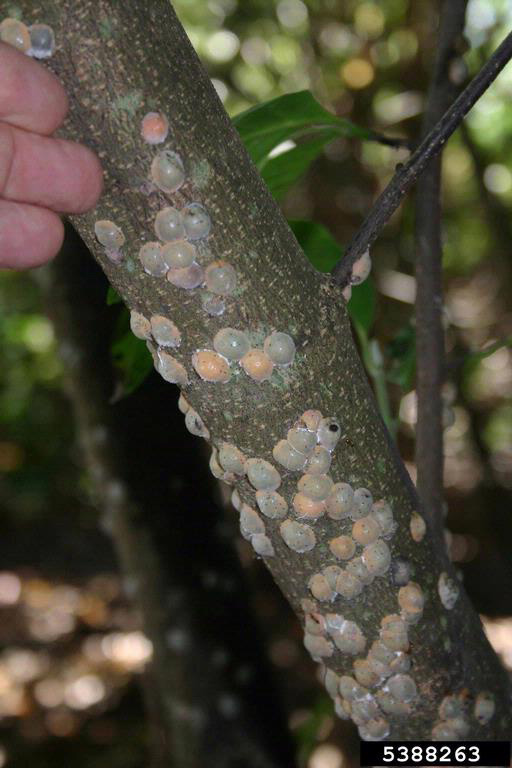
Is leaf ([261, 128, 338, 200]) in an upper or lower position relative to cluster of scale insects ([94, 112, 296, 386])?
upper

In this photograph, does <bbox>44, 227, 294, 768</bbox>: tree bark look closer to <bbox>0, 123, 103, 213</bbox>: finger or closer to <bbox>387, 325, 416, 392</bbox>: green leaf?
<bbox>387, 325, 416, 392</bbox>: green leaf

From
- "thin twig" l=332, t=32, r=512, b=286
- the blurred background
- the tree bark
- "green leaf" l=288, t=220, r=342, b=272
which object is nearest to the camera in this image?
"thin twig" l=332, t=32, r=512, b=286

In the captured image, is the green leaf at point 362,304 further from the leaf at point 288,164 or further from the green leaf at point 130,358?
the green leaf at point 130,358

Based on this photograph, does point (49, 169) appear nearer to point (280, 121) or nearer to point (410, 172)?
point (410, 172)

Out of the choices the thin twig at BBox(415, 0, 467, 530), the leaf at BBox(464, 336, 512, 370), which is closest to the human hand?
the thin twig at BBox(415, 0, 467, 530)

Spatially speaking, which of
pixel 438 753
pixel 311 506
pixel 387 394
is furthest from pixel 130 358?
pixel 387 394

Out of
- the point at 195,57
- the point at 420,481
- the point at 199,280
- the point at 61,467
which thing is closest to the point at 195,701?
the point at 420,481

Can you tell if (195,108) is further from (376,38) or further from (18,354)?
(18,354)
